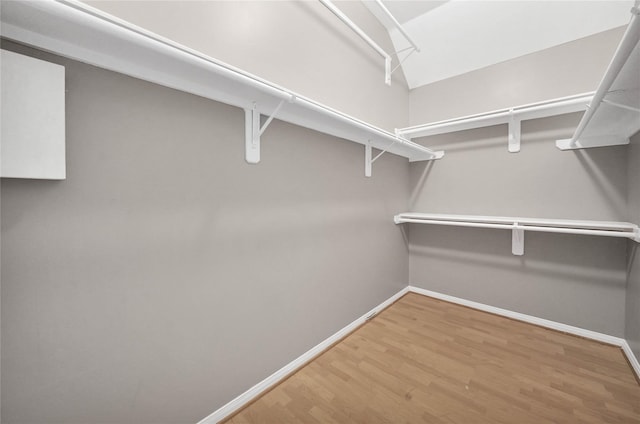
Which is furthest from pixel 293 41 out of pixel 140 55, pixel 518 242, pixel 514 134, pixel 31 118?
pixel 518 242

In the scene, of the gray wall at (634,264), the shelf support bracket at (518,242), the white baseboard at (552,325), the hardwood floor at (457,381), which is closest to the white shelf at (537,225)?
the shelf support bracket at (518,242)

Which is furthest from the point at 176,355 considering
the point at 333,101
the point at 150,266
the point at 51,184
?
the point at 333,101

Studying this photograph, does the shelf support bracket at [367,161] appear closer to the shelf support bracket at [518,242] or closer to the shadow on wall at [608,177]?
the shelf support bracket at [518,242]

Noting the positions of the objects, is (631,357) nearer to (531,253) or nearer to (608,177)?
(531,253)

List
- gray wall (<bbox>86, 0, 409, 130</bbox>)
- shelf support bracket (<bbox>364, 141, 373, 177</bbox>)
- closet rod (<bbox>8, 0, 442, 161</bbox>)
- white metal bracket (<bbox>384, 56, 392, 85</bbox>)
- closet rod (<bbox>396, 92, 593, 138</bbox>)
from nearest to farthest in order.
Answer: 1. closet rod (<bbox>8, 0, 442, 161</bbox>)
2. gray wall (<bbox>86, 0, 409, 130</bbox>)
3. closet rod (<bbox>396, 92, 593, 138</bbox>)
4. shelf support bracket (<bbox>364, 141, 373, 177</bbox>)
5. white metal bracket (<bbox>384, 56, 392, 85</bbox>)

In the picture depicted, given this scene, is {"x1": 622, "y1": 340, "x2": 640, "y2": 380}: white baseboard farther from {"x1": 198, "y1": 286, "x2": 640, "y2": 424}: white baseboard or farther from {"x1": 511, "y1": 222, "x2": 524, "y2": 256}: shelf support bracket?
{"x1": 511, "y1": 222, "x2": 524, "y2": 256}: shelf support bracket

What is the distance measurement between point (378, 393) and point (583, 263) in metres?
1.85

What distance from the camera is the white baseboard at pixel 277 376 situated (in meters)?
1.09

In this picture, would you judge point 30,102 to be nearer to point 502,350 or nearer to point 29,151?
point 29,151

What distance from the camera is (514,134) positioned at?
1963mm

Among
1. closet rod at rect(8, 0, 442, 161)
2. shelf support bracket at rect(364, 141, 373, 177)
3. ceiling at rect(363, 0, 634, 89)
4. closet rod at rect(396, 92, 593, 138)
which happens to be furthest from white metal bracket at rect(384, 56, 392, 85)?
closet rod at rect(8, 0, 442, 161)

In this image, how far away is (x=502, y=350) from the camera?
1.59m

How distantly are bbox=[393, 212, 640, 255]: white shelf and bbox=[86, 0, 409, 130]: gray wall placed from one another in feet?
3.25

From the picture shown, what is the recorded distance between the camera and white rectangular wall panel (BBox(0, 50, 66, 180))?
60cm
